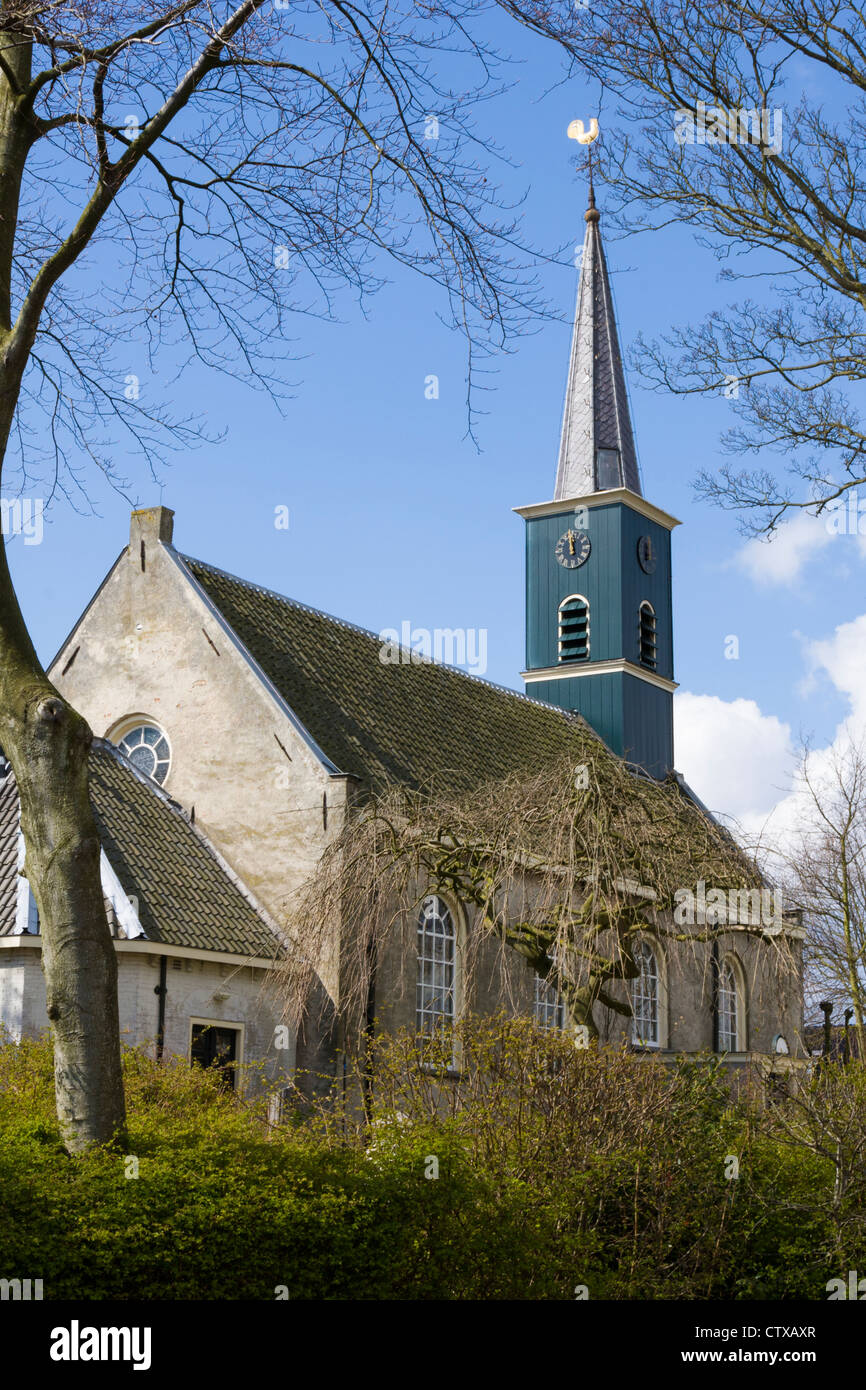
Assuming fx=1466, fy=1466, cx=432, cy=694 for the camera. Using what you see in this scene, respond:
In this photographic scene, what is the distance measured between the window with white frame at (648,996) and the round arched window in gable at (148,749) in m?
8.94

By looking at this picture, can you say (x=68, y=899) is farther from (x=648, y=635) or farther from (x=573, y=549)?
(x=648, y=635)

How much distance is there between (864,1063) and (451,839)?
197 inches

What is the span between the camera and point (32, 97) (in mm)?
10492

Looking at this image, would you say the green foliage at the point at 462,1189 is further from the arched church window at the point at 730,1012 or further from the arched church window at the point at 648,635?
the arched church window at the point at 648,635

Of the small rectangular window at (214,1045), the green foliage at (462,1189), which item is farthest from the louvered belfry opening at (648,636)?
the green foliage at (462,1189)

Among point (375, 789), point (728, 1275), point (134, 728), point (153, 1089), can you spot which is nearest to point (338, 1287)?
point (728, 1275)

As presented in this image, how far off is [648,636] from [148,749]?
14.4m

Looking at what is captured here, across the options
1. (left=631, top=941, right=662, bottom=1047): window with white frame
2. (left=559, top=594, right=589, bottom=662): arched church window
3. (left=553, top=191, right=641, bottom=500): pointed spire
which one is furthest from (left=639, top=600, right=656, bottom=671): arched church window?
(left=631, top=941, right=662, bottom=1047): window with white frame

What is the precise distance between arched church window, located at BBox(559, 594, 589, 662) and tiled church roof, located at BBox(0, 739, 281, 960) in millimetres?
12988

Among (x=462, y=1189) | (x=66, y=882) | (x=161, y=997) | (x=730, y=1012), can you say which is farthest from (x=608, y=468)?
(x=66, y=882)

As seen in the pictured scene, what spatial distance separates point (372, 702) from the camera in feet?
76.4

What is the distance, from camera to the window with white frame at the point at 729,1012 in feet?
90.8

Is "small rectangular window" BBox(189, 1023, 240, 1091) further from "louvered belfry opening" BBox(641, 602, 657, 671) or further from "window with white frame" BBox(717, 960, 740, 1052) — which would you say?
"louvered belfry opening" BBox(641, 602, 657, 671)
